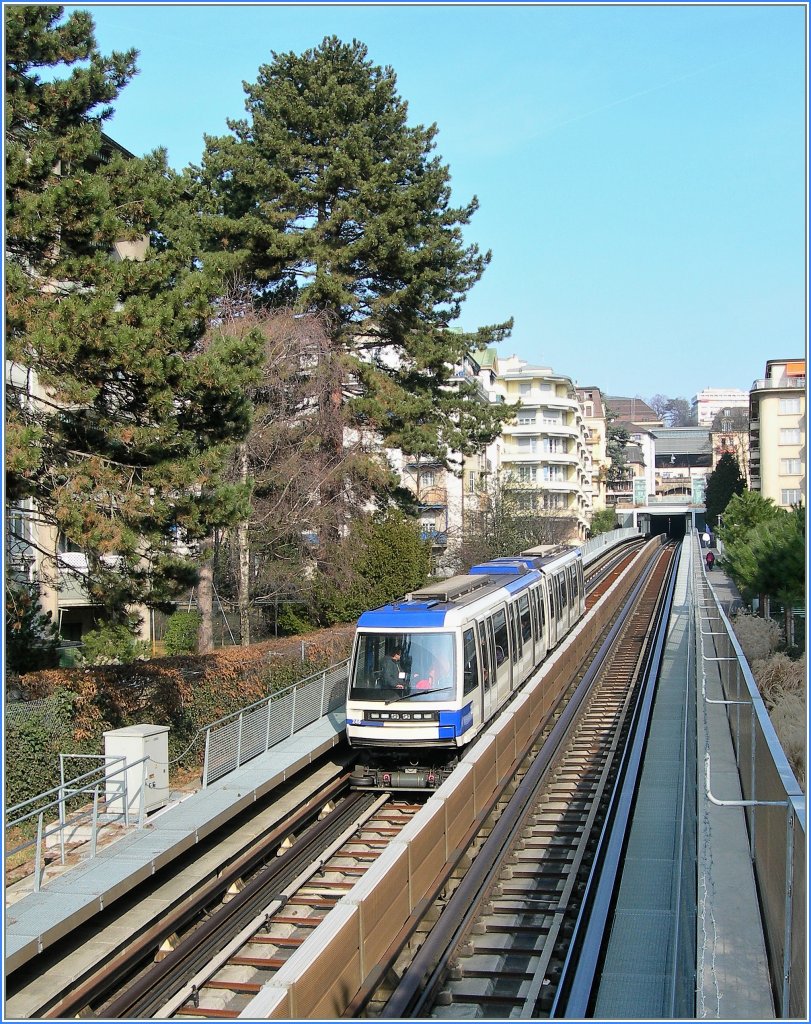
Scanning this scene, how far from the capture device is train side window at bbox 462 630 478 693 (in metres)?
15.1

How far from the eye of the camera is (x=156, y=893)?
11.5m

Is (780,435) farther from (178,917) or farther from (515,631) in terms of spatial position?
(178,917)

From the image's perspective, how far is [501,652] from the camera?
707 inches

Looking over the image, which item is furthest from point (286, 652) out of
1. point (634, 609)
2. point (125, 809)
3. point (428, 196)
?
point (634, 609)

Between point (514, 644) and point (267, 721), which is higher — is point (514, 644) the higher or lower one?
the higher one

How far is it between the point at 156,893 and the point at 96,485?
5.24 metres

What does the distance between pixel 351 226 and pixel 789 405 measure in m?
42.5

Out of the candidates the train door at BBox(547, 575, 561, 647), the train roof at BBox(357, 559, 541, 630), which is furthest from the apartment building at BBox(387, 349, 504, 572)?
the train roof at BBox(357, 559, 541, 630)

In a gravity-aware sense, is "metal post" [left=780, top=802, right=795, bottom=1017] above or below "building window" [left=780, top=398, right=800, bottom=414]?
below

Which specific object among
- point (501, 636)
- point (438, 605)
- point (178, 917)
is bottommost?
point (178, 917)

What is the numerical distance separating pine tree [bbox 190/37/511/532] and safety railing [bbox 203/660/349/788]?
8131 mm

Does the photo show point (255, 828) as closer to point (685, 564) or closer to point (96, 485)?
point (96, 485)

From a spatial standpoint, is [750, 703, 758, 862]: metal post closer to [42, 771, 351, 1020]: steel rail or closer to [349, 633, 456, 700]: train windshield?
[349, 633, 456, 700]: train windshield

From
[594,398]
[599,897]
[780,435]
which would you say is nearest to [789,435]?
[780,435]
